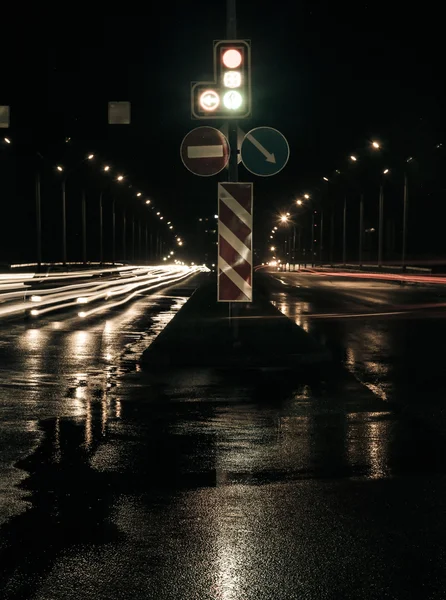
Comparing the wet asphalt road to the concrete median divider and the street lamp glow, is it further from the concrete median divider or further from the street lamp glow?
the street lamp glow

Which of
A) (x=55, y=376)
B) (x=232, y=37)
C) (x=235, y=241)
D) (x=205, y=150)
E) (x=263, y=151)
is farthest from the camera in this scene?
(x=235, y=241)

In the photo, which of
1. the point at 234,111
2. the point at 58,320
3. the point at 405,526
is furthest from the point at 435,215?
the point at 405,526

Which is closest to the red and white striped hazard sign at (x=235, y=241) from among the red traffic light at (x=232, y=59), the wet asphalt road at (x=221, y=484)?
the red traffic light at (x=232, y=59)

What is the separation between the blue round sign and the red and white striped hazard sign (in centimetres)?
110

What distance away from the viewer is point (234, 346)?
50.0ft

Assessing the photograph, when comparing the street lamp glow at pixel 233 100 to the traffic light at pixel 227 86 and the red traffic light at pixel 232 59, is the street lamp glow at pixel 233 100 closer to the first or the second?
the traffic light at pixel 227 86

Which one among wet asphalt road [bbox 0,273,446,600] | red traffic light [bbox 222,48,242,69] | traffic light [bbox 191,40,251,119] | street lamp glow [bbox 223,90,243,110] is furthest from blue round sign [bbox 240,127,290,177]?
wet asphalt road [bbox 0,273,446,600]

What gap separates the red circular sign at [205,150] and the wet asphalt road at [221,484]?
3.04 m

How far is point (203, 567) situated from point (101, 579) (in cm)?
52

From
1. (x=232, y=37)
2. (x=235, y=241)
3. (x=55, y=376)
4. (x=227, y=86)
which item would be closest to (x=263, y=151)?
(x=227, y=86)

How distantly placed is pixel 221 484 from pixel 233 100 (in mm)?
8517

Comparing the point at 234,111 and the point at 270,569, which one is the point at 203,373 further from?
the point at 270,569

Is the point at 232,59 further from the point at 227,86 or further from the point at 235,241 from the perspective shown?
the point at 235,241

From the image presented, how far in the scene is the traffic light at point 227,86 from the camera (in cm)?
1439
